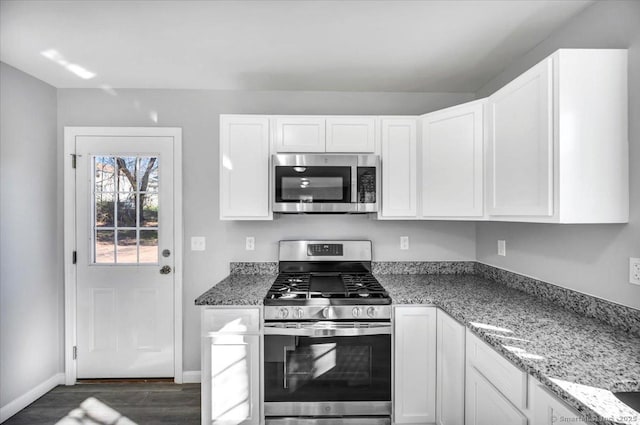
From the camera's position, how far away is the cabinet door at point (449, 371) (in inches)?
70.0

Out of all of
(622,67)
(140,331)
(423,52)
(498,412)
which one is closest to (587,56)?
(622,67)

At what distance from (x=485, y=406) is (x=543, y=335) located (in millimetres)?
420

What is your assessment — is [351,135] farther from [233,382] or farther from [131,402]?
[131,402]

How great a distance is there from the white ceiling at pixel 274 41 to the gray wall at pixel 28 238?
11.6 inches

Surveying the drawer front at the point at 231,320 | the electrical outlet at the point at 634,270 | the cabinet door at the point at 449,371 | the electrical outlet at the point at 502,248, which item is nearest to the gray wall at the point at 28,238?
the drawer front at the point at 231,320

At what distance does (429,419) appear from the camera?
208cm

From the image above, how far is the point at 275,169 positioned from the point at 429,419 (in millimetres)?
1923

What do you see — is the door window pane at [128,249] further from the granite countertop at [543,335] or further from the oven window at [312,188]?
the oven window at [312,188]

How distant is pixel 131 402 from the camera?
2.50 metres

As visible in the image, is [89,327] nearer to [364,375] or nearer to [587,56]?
[364,375]

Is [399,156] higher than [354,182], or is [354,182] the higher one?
[399,156]

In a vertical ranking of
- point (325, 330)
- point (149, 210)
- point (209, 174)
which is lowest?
point (325, 330)

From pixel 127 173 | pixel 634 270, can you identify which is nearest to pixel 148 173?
pixel 127 173

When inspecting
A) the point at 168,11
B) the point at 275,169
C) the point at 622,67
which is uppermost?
the point at 168,11
